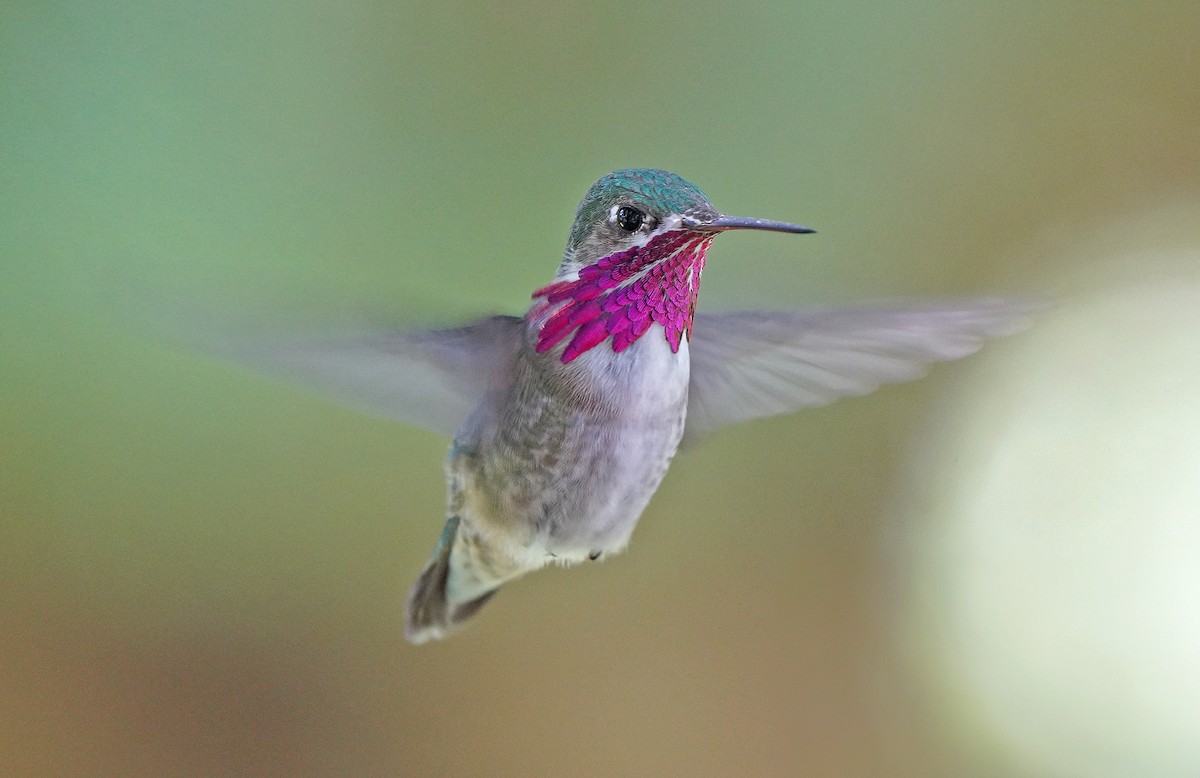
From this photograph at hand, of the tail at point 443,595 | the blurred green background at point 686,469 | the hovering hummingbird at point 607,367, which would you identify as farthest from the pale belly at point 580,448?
the blurred green background at point 686,469

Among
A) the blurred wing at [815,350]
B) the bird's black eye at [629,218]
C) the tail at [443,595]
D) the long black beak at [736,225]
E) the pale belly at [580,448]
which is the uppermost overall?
the bird's black eye at [629,218]

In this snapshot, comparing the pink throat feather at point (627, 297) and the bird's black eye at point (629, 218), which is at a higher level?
the bird's black eye at point (629, 218)

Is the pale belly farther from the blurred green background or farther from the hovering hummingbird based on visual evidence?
the blurred green background

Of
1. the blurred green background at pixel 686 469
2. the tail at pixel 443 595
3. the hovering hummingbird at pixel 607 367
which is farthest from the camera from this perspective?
the blurred green background at pixel 686 469

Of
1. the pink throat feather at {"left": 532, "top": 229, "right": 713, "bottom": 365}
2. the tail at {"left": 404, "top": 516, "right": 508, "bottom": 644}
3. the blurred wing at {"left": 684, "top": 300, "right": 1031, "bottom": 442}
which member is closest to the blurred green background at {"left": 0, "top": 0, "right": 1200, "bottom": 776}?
the tail at {"left": 404, "top": 516, "right": 508, "bottom": 644}

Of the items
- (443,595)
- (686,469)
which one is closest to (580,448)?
(443,595)

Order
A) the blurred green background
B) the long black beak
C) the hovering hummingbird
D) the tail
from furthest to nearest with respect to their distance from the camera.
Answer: the blurred green background
the tail
the hovering hummingbird
the long black beak

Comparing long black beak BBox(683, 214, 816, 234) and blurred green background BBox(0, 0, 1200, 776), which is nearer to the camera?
long black beak BBox(683, 214, 816, 234)

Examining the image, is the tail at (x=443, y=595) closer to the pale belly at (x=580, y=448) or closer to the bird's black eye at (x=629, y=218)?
the pale belly at (x=580, y=448)

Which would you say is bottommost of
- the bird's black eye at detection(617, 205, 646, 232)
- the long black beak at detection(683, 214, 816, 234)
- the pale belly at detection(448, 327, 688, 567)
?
the pale belly at detection(448, 327, 688, 567)
